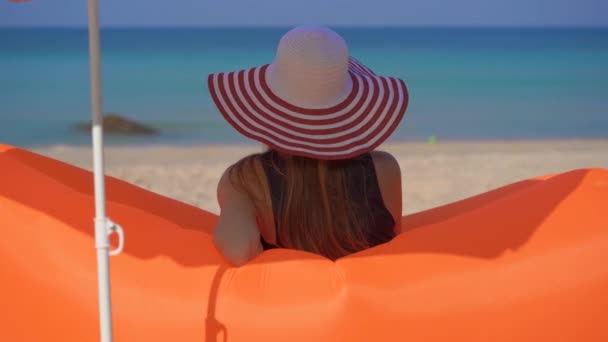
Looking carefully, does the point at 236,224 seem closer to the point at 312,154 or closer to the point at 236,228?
the point at 236,228

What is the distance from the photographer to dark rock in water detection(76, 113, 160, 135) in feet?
30.1

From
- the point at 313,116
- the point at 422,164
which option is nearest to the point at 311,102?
the point at 313,116

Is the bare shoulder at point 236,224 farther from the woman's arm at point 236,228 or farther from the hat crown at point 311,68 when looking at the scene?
the hat crown at point 311,68

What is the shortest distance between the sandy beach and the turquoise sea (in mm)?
881

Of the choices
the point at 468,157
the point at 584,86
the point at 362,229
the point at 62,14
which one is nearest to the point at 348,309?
the point at 362,229

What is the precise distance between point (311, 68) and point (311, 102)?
0.09m

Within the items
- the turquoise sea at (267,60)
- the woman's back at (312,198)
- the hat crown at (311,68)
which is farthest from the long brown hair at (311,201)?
the turquoise sea at (267,60)

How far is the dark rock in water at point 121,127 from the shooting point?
916 centimetres

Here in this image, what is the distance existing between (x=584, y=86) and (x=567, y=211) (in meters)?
13.8

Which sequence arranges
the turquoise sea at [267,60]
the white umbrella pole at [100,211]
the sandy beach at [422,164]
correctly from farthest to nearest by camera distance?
the turquoise sea at [267,60] < the sandy beach at [422,164] < the white umbrella pole at [100,211]

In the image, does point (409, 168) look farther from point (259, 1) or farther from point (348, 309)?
point (259, 1)

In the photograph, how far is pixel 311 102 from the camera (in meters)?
2.15

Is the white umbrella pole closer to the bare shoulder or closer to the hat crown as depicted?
the bare shoulder

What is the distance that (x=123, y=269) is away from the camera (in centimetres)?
192
